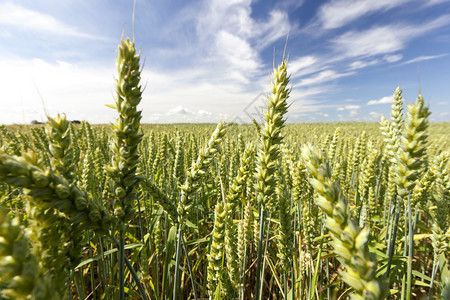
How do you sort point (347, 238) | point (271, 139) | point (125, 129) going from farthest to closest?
point (271, 139)
point (125, 129)
point (347, 238)

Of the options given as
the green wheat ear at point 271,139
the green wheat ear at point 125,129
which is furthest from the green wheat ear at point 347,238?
the green wheat ear at point 125,129

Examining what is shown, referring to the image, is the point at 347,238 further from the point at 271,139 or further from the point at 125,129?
the point at 125,129

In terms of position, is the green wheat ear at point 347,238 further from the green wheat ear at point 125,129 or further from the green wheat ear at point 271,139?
the green wheat ear at point 125,129

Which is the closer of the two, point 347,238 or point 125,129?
point 347,238

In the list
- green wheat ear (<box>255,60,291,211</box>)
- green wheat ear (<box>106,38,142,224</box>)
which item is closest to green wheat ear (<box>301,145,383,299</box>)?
green wheat ear (<box>255,60,291,211</box>)

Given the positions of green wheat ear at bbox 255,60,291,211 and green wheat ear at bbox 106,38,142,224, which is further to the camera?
green wheat ear at bbox 255,60,291,211

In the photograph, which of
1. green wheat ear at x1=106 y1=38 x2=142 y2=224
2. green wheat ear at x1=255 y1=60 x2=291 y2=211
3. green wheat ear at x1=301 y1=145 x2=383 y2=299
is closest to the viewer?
green wheat ear at x1=301 y1=145 x2=383 y2=299

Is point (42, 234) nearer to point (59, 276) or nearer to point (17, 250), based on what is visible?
point (59, 276)

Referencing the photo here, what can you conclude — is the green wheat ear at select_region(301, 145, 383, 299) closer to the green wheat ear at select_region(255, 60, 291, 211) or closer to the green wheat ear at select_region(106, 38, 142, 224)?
the green wheat ear at select_region(255, 60, 291, 211)

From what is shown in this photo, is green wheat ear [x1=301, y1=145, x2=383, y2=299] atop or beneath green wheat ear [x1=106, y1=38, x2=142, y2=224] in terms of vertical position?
beneath

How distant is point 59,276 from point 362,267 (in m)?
1.16

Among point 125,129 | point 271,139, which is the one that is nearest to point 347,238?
point 271,139

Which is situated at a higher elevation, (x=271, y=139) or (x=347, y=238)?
(x=271, y=139)

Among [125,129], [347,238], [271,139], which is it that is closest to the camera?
[347,238]
